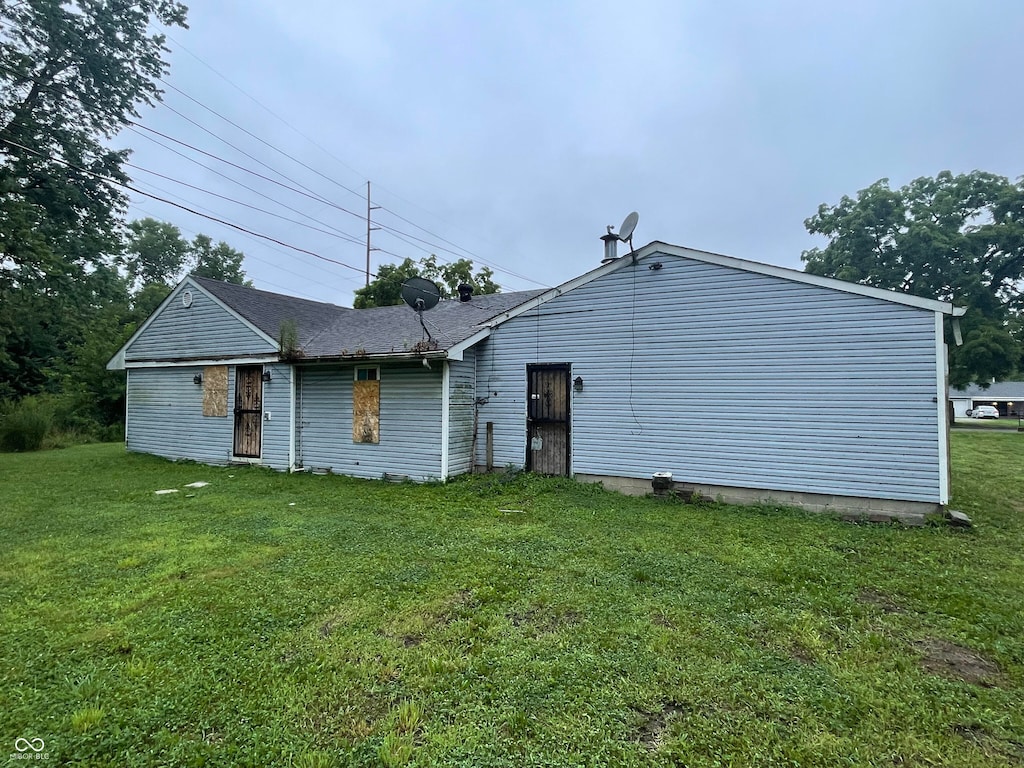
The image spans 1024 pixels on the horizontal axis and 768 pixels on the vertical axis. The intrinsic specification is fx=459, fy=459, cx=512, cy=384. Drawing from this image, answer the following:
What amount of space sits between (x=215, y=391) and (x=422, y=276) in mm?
14230

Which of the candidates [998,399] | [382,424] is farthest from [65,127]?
[998,399]

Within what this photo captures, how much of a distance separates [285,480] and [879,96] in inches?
674

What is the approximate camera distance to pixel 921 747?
6.90 feet

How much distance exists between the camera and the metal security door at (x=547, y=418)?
332 inches

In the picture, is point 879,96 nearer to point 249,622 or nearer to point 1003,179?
point 249,622

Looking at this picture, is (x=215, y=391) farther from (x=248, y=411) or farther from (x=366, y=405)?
(x=366, y=405)

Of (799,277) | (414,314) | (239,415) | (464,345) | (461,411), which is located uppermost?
(414,314)

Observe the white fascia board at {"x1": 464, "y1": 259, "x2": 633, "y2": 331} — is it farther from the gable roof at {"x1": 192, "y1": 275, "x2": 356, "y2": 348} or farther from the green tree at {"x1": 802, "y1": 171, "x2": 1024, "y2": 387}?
the green tree at {"x1": 802, "y1": 171, "x2": 1024, "y2": 387}

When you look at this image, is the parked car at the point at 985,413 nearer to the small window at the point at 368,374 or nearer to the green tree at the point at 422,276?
the green tree at the point at 422,276

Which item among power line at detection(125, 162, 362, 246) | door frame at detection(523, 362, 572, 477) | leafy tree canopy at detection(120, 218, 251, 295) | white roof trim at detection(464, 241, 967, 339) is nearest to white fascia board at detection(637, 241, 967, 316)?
white roof trim at detection(464, 241, 967, 339)

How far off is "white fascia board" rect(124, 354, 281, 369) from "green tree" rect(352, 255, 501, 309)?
12.2 metres

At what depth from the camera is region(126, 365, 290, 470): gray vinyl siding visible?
10.1 metres

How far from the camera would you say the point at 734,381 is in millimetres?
7168

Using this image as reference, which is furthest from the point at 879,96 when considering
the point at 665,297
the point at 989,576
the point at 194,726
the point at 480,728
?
the point at 194,726
